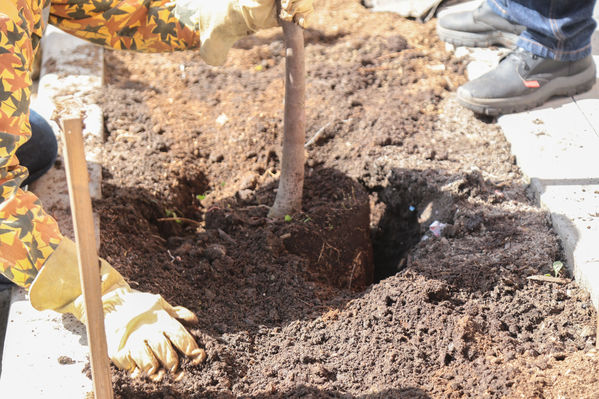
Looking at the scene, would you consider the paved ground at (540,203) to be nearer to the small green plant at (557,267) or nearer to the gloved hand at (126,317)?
the small green plant at (557,267)

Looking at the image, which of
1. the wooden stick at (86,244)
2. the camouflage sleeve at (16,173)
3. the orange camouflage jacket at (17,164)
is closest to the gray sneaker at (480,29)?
the orange camouflage jacket at (17,164)

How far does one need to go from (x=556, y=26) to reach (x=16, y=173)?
2448 mm

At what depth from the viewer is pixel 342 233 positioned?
8.32ft

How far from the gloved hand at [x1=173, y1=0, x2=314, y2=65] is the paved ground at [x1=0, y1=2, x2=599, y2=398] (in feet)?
2.74

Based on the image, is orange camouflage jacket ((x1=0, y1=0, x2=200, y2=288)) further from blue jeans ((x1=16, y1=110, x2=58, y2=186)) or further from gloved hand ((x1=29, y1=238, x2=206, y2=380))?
blue jeans ((x1=16, y1=110, x2=58, y2=186))

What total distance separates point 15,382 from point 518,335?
154 cm

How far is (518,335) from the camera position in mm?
1982

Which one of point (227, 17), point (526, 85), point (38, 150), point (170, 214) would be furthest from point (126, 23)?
point (526, 85)

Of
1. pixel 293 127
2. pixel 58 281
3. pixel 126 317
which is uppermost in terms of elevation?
pixel 293 127

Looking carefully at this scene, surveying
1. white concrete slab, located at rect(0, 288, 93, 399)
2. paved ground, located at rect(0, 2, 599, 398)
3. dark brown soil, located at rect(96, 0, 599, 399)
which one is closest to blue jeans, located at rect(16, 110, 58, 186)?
paved ground, located at rect(0, 2, 599, 398)

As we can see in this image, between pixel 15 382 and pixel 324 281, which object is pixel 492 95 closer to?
pixel 324 281

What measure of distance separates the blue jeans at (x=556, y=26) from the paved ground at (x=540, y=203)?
0.24 m

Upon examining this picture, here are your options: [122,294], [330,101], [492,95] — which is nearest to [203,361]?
[122,294]

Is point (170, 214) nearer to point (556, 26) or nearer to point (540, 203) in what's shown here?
point (540, 203)
